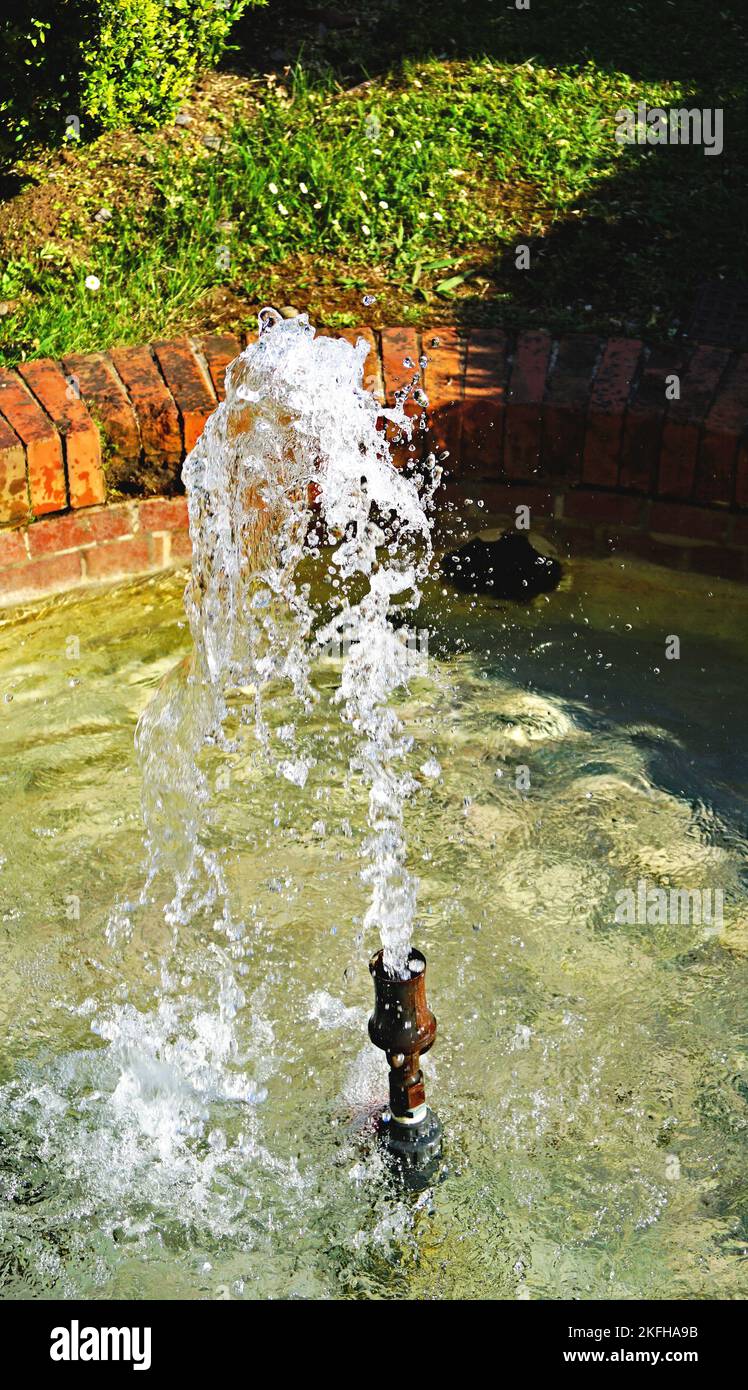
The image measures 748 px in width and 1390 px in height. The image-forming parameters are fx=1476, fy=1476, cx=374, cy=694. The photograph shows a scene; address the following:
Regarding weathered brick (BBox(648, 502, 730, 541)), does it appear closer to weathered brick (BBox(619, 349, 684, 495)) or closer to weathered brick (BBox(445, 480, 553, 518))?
weathered brick (BBox(619, 349, 684, 495))

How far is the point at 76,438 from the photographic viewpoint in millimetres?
3660

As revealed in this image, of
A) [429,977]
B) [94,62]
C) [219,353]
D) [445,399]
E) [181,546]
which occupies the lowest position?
[429,977]

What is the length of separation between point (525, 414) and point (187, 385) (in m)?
0.87

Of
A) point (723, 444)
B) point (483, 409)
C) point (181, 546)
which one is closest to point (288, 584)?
point (181, 546)

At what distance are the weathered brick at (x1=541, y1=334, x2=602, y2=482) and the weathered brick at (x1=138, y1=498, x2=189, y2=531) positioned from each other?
949 mm

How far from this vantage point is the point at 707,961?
9.87 ft

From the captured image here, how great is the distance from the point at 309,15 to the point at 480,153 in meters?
1.09

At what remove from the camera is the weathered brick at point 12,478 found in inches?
142

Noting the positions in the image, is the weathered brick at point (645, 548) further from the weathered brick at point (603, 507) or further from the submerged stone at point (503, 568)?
the submerged stone at point (503, 568)

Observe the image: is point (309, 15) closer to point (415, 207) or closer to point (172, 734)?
point (415, 207)

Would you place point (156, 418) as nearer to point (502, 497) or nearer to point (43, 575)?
point (43, 575)

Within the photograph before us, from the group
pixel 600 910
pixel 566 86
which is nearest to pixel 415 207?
pixel 566 86

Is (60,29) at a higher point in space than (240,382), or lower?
higher

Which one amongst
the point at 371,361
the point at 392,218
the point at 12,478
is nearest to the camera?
the point at 12,478
